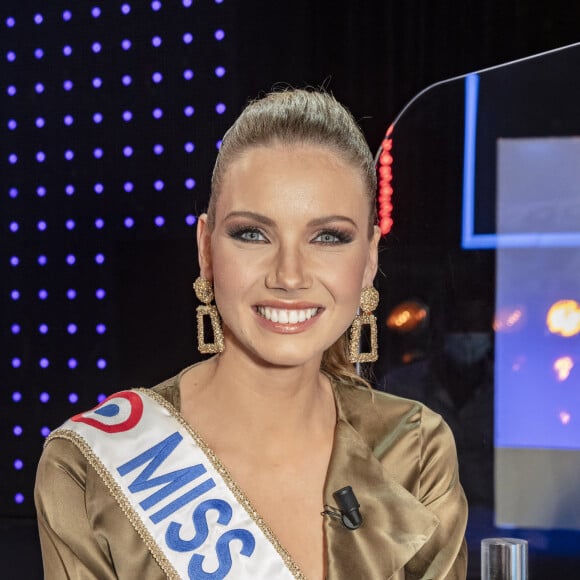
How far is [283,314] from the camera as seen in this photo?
5.18 ft

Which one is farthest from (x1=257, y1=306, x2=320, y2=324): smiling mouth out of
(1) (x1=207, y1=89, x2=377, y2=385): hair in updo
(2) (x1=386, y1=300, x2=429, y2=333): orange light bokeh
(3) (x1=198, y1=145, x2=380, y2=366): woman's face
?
(2) (x1=386, y1=300, x2=429, y2=333): orange light bokeh

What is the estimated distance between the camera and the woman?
5.19 ft

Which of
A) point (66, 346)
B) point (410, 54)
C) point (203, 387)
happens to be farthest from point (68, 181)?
point (203, 387)

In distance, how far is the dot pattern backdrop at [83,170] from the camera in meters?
4.21

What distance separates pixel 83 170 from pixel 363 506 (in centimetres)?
302

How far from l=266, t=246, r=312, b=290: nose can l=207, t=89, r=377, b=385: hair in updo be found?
7.7 inches

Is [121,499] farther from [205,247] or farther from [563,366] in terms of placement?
[563,366]

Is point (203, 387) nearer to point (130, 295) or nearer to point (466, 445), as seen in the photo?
point (466, 445)

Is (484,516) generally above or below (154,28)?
below

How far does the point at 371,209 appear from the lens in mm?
1741

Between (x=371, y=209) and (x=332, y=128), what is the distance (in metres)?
0.17

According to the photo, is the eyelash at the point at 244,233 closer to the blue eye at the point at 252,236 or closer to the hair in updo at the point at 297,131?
the blue eye at the point at 252,236

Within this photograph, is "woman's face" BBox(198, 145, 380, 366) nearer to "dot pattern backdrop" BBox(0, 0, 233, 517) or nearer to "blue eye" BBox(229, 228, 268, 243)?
"blue eye" BBox(229, 228, 268, 243)

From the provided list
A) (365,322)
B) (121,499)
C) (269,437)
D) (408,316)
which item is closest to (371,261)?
(365,322)
